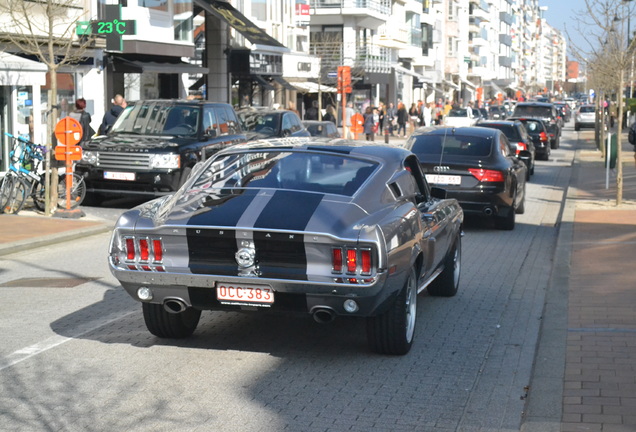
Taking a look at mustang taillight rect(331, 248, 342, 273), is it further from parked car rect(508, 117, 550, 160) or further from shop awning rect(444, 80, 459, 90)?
shop awning rect(444, 80, 459, 90)

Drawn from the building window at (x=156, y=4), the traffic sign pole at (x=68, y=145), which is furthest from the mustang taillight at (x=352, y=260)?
the building window at (x=156, y=4)

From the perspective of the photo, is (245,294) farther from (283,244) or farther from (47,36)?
(47,36)

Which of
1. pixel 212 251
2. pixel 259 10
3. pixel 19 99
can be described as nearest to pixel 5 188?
pixel 19 99

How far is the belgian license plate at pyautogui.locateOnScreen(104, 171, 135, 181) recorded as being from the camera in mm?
17781

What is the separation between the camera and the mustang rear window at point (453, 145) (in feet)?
51.5

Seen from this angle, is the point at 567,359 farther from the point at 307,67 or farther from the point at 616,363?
the point at 307,67

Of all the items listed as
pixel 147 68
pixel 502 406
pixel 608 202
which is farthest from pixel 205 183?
pixel 147 68

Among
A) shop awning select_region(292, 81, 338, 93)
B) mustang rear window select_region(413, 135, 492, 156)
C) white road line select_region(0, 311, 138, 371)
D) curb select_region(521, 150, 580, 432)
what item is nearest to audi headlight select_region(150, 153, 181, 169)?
mustang rear window select_region(413, 135, 492, 156)

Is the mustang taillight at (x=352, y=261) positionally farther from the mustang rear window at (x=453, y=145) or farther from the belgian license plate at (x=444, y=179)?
the mustang rear window at (x=453, y=145)

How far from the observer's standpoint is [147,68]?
2866 cm

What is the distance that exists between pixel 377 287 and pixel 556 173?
25573 millimetres

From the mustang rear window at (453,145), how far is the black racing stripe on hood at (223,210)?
8.42m

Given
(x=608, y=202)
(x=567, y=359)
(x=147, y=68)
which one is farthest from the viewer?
(x=147, y=68)

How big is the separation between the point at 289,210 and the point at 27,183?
1101 centimetres
